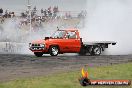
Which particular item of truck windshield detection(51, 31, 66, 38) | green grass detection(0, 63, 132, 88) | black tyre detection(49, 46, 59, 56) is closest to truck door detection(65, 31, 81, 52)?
truck windshield detection(51, 31, 66, 38)

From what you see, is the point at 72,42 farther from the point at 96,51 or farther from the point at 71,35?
the point at 96,51

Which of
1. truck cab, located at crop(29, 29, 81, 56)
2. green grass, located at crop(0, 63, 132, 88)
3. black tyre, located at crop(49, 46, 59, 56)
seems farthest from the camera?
black tyre, located at crop(49, 46, 59, 56)

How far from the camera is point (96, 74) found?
15.8m

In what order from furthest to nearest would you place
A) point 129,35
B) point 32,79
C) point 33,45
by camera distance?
point 129,35, point 33,45, point 32,79

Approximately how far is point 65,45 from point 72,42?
49 cm

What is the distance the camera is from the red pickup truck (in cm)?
2691

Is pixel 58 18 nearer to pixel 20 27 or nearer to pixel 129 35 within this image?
pixel 20 27

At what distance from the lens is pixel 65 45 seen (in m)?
27.5

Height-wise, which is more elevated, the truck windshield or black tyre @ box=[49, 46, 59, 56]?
the truck windshield

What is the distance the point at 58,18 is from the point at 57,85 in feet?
141

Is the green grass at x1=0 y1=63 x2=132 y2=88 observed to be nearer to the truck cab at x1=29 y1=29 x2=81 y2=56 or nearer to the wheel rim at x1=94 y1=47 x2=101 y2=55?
the truck cab at x1=29 y1=29 x2=81 y2=56

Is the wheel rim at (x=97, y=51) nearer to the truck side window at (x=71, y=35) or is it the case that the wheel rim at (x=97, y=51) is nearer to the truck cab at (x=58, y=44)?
the truck cab at (x=58, y=44)

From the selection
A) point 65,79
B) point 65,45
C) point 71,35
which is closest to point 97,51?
point 71,35

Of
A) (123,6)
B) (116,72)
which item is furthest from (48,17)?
(116,72)
